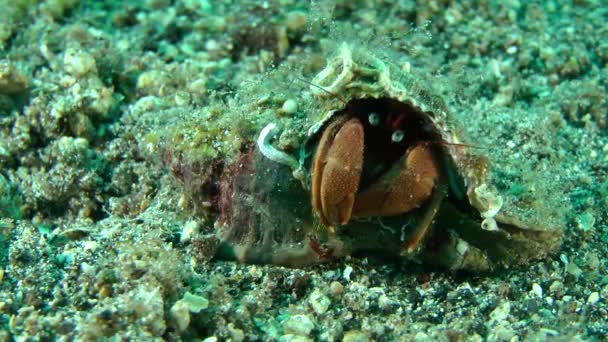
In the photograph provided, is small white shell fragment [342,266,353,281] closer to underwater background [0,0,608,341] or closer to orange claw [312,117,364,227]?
underwater background [0,0,608,341]

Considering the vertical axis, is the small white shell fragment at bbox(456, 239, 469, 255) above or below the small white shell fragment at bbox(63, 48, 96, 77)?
below

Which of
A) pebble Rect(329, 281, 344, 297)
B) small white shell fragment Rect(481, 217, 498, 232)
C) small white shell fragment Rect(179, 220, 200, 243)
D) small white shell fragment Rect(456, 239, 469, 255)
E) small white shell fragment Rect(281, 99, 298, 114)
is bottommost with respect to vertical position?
pebble Rect(329, 281, 344, 297)

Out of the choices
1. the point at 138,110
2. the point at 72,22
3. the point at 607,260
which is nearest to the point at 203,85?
the point at 138,110

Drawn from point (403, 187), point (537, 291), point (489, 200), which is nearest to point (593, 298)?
point (537, 291)

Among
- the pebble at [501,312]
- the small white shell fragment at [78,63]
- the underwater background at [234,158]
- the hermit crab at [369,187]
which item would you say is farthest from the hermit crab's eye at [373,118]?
the small white shell fragment at [78,63]

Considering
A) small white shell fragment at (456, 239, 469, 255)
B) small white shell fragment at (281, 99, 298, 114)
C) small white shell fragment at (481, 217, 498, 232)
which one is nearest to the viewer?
small white shell fragment at (481, 217, 498, 232)

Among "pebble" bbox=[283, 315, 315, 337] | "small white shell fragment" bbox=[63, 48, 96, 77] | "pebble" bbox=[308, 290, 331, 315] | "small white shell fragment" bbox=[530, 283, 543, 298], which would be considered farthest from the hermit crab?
"small white shell fragment" bbox=[63, 48, 96, 77]

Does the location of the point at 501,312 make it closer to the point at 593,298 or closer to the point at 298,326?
the point at 593,298

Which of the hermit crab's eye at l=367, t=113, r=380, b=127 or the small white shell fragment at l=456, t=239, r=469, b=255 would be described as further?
the small white shell fragment at l=456, t=239, r=469, b=255

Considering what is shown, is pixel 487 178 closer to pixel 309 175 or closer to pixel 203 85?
pixel 309 175
